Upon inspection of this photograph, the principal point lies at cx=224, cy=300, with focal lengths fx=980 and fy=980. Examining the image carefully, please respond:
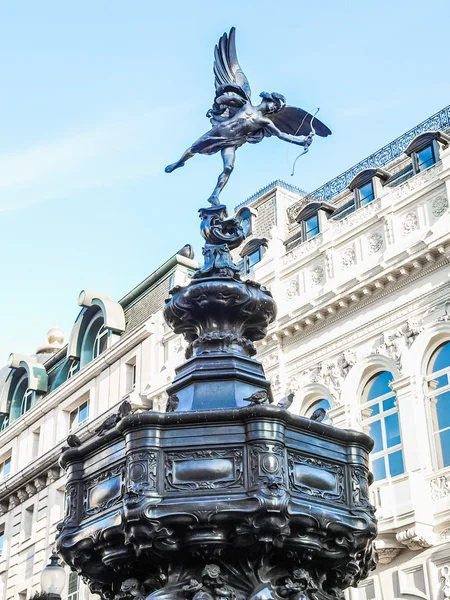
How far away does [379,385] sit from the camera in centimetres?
2641

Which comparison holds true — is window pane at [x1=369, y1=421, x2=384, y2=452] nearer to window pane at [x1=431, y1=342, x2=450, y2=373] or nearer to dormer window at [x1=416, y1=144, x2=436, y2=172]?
window pane at [x1=431, y1=342, x2=450, y2=373]

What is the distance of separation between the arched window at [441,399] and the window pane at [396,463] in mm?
971

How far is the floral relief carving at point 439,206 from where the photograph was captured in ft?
85.1

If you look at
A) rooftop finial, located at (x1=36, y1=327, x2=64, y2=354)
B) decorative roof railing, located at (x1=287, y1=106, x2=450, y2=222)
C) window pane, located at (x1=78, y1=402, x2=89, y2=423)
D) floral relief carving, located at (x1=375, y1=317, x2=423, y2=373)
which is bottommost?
floral relief carving, located at (x1=375, y1=317, x2=423, y2=373)

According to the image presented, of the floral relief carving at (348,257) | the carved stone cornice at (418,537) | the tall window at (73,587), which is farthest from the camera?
the tall window at (73,587)

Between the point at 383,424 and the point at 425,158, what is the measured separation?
27.2ft

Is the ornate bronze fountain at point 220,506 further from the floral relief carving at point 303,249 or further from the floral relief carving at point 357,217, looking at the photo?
the floral relief carving at point 303,249

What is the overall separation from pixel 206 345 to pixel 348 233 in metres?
20.4

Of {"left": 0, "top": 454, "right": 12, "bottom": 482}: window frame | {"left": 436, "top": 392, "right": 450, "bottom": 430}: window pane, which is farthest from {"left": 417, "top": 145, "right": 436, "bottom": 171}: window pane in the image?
{"left": 0, "top": 454, "right": 12, "bottom": 482}: window frame

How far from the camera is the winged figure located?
9516 millimetres

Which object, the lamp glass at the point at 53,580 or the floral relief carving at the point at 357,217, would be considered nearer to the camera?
the lamp glass at the point at 53,580

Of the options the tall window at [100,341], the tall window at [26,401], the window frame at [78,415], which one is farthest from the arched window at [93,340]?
the tall window at [26,401]

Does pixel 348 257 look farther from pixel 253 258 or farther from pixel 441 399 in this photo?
pixel 253 258

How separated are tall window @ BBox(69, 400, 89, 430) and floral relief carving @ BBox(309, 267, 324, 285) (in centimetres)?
1328
